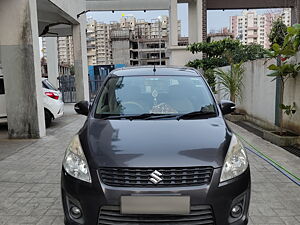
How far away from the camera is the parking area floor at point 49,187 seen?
10.6 ft

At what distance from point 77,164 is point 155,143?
2.27ft

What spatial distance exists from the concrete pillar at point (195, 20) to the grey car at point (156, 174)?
15776 millimetres

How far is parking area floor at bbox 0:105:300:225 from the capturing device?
3.22 metres

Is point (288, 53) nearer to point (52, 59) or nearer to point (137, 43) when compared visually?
point (52, 59)

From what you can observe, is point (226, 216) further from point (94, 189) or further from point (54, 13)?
point (54, 13)

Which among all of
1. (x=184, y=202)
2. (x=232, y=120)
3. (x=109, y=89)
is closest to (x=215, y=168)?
(x=184, y=202)

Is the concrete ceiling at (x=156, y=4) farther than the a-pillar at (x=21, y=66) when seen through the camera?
Yes

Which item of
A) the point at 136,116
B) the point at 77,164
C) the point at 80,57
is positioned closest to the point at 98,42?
the point at 80,57

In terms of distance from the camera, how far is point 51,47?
20.0 metres

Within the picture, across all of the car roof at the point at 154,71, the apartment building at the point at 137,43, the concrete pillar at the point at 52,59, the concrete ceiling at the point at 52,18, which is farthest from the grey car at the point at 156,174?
the apartment building at the point at 137,43

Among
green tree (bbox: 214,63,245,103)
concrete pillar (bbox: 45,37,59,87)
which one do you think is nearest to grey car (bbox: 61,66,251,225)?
green tree (bbox: 214,63,245,103)

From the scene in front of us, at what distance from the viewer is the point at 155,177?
2271 millimetres

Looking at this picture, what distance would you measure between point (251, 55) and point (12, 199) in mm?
14986

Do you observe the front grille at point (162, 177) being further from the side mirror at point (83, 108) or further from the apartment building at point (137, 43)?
the apartment building at point (137, 43)
